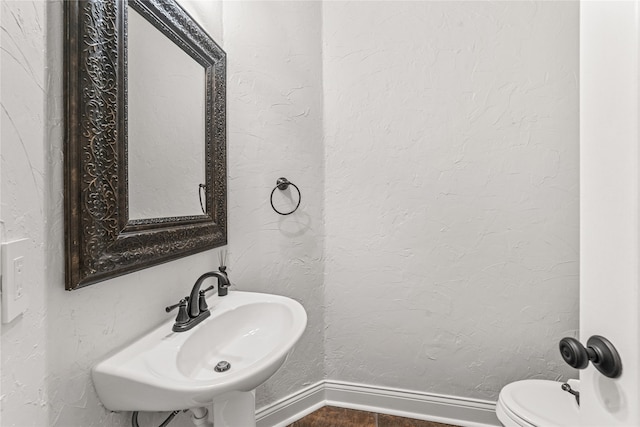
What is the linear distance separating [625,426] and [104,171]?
1.06 m

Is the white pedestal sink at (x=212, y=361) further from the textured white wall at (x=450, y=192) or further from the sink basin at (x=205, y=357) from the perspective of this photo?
the textured white wall at (x=450, y=192)

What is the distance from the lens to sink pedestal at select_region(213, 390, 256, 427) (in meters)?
0.96

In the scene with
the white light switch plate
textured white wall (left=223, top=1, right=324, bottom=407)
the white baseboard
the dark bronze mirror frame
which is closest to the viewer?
the white light switch plate

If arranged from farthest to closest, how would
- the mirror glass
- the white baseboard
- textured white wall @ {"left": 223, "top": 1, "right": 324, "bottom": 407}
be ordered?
the white baseboard
textured white wall @ {"left": 223, "top": 1, "right": 324, "bottom": 407}
the mirror glass

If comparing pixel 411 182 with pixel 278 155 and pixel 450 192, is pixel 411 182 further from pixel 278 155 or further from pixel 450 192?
pixel 278 155

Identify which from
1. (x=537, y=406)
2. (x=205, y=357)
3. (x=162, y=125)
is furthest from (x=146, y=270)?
(x=537, y=406)

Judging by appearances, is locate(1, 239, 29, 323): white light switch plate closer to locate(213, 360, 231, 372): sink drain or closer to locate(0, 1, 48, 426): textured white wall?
locate(0, 1, 48, 426): textured white wall

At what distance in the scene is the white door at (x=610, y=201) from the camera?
16.6 inches

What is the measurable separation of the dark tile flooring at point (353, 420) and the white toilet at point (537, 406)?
0.48 m

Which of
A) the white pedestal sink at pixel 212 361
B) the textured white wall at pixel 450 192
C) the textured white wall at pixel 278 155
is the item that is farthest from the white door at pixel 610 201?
the textured white wall at pixel 278 155

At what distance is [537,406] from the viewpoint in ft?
3.96

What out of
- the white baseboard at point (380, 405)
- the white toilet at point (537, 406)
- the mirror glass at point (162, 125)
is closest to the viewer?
the mirror glass at point (162, 125)

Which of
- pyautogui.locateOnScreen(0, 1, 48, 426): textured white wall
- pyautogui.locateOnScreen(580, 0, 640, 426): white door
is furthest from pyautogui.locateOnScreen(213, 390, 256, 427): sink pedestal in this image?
pyautogui.locateOnScreen(580, 0, 640, 426): white door

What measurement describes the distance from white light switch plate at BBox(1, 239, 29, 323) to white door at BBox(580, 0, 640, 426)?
95cm
